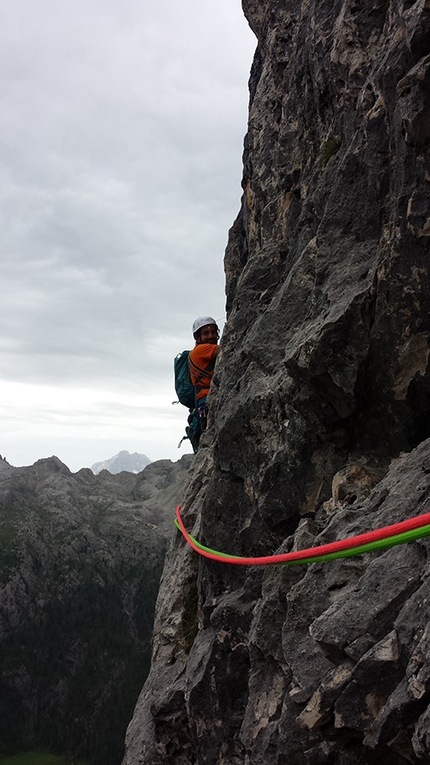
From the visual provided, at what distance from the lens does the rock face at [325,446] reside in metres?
5.75

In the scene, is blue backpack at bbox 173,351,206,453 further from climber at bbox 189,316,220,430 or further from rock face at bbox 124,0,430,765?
rock face at bbox 124,0,430,765

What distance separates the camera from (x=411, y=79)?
710 cm

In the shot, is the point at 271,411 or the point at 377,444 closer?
the point at 377,444

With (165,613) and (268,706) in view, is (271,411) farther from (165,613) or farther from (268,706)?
(165,613)

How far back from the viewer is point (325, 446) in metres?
9.33

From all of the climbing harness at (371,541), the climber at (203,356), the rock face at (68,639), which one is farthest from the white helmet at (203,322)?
the rock face at (68,639)

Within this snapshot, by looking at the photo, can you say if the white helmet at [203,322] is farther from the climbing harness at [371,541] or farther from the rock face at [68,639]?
the rock face at [68,639]

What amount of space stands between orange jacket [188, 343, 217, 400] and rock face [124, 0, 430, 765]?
4.11 ft

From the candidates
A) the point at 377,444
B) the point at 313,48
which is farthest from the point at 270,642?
the point at 313,48

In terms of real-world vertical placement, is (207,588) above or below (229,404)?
below

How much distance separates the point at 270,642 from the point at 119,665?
183014 mm

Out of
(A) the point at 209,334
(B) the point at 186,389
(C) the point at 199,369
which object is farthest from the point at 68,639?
(A) the point at 209,334

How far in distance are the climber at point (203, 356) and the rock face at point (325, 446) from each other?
4.08ft

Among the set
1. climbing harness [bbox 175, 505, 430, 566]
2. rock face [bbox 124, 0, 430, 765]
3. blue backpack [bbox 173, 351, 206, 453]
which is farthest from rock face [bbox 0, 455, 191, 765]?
climbing harness [bbox 175, 505, 430, 566]
